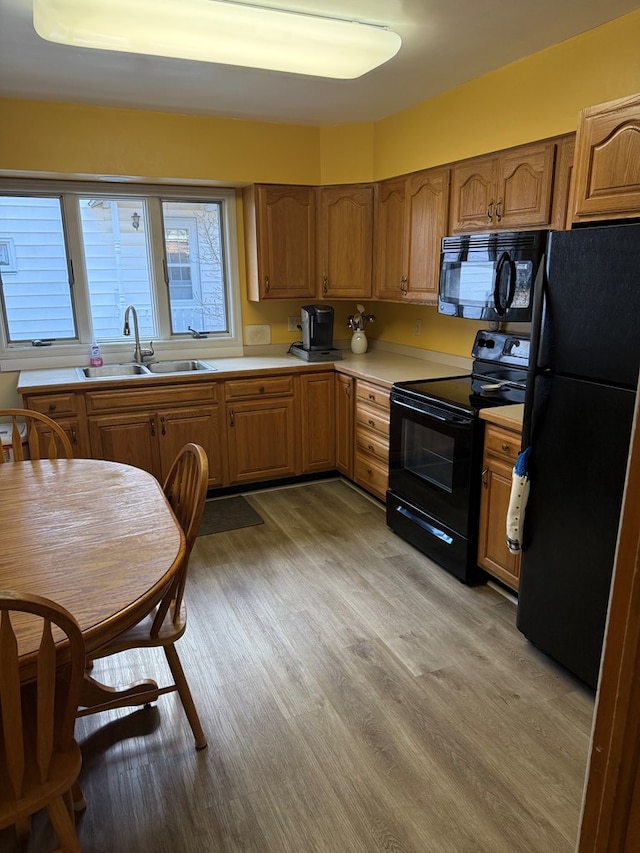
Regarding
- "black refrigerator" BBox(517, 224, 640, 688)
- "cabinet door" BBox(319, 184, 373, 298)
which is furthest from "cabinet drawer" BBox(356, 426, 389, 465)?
"black refrigerator" BBox(517, 224, 640, 688)

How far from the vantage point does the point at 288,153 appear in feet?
12.7

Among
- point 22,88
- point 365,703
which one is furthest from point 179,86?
point 365,703

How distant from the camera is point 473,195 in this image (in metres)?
3.05

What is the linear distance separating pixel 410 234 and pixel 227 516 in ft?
6.93

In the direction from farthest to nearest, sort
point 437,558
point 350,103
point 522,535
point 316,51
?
1. point 350,103
2. point 437,558
3. point 316,51
4. point 522,535

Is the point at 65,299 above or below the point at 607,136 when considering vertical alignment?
below

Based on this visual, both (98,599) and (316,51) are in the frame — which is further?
(316,51)

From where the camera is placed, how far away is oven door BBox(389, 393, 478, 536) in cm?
270

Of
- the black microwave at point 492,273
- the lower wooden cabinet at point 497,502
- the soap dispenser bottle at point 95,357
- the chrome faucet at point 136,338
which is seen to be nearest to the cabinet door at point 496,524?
the lower wooden cabinet at point 497,502

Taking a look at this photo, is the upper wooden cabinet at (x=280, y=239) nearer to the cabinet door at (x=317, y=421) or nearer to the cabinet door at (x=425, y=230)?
the cabinet door at (x=317, y=421)

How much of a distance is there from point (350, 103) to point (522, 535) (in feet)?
8.81

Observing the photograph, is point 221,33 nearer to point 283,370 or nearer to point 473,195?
point 473,195

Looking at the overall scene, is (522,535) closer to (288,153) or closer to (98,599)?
(98,599)

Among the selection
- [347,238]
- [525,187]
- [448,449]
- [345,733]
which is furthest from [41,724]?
[347,238]
